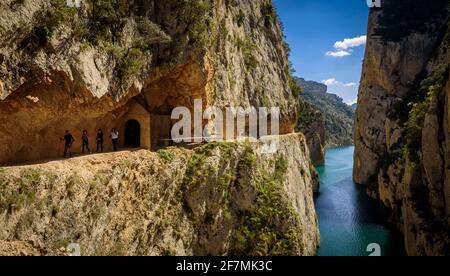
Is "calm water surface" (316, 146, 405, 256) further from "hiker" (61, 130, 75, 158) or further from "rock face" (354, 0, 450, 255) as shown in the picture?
"hiker" (61, 130, 75, 158)

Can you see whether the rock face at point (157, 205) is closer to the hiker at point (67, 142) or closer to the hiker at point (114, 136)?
the hiker at point (67, 142)

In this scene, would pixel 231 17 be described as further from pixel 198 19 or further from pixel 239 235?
pixel 239 235

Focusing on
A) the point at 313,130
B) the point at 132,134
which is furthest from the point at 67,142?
the point at 313,130

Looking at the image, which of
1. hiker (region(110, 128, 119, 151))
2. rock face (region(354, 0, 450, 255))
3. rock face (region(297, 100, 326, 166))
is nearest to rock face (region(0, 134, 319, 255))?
hiker (region(110, 128, 119, 151))

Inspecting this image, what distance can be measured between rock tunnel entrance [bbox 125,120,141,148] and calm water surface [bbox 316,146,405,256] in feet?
58.4

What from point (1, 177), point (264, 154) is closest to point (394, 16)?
point (264, 154)

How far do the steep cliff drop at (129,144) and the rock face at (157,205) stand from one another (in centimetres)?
5

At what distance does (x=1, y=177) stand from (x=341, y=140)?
5681 inches

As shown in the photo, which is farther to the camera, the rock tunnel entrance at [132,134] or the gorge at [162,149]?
the rock tunnel entrance at [132,134]

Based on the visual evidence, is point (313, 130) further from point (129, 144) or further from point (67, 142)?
point (67, 142)

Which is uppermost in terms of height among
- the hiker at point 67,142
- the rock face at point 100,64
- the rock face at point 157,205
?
the rock face at point 100,64

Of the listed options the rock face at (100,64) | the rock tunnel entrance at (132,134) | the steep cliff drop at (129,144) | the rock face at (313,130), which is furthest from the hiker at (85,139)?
the rock face at (313,130)

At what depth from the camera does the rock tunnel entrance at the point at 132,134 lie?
20.3m

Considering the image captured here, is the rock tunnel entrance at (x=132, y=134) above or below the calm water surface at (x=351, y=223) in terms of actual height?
above
